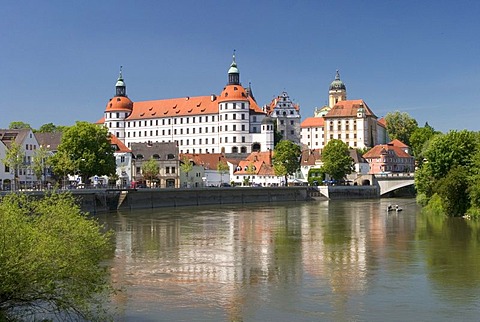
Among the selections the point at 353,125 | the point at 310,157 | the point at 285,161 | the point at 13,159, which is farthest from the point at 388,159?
the point at 13,159

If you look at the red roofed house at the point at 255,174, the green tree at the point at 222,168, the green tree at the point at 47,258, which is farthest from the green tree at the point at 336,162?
the green tree at the point at 47,258

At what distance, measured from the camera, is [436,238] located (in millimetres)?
39312

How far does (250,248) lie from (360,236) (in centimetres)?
929

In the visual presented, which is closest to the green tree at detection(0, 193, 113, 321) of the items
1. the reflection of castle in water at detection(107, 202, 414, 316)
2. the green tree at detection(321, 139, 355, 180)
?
the reflection of castle in water at detection(107, 202, 414, 316)

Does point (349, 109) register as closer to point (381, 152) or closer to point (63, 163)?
point (381, 152)

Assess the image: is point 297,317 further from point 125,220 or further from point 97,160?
point 97,160

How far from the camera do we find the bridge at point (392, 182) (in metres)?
107

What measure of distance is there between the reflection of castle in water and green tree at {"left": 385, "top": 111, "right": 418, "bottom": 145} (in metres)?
124

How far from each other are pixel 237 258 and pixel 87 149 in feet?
160

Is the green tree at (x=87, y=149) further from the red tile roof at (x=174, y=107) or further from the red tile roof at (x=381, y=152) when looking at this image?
the red tile roof at (x=174, y=107)

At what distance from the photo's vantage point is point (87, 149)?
76750 mm

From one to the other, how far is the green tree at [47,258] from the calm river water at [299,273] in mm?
3151

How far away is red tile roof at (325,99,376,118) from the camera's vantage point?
170 metres

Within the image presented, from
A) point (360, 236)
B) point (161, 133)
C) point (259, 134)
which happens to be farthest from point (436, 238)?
point (161, 133)
